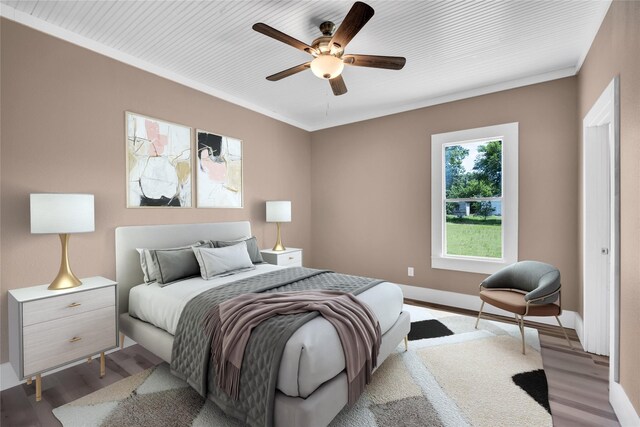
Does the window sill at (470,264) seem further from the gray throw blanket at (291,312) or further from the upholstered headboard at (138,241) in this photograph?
the upholstered headboard at (138,241)

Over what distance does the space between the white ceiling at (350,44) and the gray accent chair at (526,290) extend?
6.99 ft

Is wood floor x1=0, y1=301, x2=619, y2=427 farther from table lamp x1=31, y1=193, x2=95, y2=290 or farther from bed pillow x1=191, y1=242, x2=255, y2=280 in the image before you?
bed pillow x1=191, y1=242, x2=255, y2=280

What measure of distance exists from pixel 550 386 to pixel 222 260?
9.67ft

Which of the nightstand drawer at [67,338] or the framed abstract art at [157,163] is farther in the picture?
the framed abstract art at [157,163]

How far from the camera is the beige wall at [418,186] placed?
10.8 ft

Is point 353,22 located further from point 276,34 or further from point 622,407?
point 622,407

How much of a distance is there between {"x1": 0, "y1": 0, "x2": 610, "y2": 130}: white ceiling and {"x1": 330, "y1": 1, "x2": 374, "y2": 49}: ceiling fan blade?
32cm

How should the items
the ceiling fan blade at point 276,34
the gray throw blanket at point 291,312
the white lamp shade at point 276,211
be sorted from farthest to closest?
the white lamp shade at point 276,211
the ceiling fan blade at point 276,34
the gray throw blanket at point 291,312

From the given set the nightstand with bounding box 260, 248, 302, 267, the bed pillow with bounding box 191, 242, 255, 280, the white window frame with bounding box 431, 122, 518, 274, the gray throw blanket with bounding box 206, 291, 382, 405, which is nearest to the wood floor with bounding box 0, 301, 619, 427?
the bed pillow with bounding box 191, 242, 255, 280

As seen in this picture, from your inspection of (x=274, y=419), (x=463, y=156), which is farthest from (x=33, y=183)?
(x=463, y=156)

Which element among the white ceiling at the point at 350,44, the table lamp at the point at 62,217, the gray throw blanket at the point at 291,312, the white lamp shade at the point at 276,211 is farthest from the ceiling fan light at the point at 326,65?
the white lamp shade at the point at 276,211

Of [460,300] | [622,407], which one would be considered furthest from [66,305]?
[460,300]

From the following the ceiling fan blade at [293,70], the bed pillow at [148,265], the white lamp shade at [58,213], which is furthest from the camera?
the bed pillow at [148,265]

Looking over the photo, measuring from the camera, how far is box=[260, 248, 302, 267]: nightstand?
13.5ft
